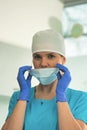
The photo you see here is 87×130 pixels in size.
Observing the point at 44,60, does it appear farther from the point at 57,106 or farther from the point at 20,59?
the point at 20,59

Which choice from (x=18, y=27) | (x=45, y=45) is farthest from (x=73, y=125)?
(x=18, y=27)

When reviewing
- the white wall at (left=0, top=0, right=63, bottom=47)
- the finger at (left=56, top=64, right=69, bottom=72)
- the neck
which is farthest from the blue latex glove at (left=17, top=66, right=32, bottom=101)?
the white wall at (left=0, top=0, right=63, bottom=47)

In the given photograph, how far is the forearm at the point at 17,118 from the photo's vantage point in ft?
4.97

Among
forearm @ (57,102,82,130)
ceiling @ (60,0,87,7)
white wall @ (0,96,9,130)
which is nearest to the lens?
forearm @ (57,102,82,130)

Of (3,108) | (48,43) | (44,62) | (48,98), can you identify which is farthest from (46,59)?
(3,108)

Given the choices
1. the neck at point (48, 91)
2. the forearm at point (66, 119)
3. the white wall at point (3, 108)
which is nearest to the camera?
the forearm at point (66, 119)

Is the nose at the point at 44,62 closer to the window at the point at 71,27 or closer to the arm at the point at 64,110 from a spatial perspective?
the arm at the point at 64,110

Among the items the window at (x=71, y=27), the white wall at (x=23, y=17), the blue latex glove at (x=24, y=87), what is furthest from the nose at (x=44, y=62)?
the window at (x=71, y=27)

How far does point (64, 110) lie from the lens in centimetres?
146

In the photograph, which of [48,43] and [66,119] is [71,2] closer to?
[48,43]

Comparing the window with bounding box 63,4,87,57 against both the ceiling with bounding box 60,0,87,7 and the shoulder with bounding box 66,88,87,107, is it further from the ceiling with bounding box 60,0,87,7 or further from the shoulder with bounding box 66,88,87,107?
the shoulder with bounding box 66,88,87,107

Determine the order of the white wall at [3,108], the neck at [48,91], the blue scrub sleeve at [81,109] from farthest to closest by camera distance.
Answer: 1. the white wall at [3,108]
2. the neck at [48,91]
3. the blue scrub sleeve at [81,109]

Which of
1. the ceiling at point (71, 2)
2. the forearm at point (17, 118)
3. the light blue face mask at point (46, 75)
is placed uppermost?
the ceiling at point (71, 2)

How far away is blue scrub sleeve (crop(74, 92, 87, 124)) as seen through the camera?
1529 mm
